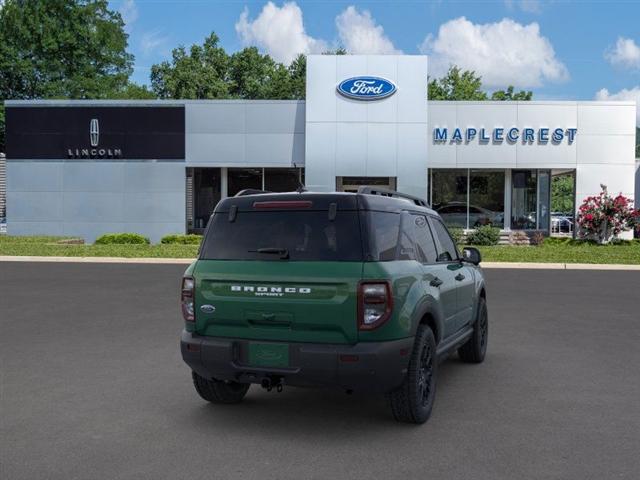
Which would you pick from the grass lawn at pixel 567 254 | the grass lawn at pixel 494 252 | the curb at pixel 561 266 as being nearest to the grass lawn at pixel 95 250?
the grass lawn at pixel 494 252

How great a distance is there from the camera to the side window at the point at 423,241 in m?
5.77

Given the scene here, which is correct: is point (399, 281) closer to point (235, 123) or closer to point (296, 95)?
point (235, 123)

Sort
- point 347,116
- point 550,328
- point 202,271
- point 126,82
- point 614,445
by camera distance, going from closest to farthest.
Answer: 1. point 614,445
2. point 202,271
3. point 550,328
4. point 347,116
5. point 126,82

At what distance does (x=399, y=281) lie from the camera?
4.93m

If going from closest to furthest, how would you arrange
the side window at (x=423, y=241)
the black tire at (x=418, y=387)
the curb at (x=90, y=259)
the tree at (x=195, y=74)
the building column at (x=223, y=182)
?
the black tire at (x=418, y=387), the side window at (x=423, y=241), the curb at (x=90, y=259), the building column at (x=223, y=182), the tree at (x=195, y=74)

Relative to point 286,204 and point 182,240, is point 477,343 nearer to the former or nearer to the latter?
point 286,204

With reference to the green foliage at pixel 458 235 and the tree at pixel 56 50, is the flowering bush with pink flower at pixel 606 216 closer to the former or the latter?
the green foliage at pixel 458 235

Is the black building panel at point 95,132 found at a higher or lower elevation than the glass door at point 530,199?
higher

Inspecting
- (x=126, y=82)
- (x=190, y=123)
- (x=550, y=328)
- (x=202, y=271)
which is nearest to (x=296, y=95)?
(x=126, y=82)

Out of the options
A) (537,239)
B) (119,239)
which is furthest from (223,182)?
(537,239)

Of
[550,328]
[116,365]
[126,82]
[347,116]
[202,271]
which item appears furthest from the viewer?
[126,82]

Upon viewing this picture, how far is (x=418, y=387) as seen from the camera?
17.0 ft

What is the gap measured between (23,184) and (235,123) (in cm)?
926

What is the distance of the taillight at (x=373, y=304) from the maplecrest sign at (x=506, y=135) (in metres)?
23.2
